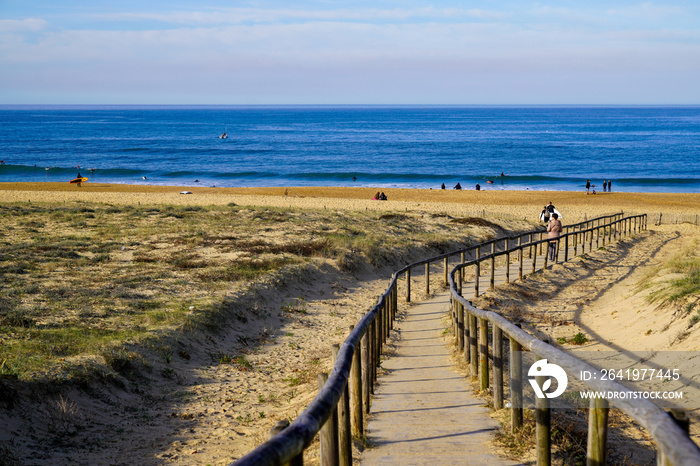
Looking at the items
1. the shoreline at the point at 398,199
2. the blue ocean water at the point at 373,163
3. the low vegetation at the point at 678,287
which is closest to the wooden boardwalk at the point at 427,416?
the low vegetation at the point at 678,287

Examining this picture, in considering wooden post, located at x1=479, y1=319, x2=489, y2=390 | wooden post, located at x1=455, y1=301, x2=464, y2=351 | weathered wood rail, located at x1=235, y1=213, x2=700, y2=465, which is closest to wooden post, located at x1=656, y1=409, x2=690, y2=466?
weathered wood rail, located at x1=235, y1=213, x2=700, y2=465

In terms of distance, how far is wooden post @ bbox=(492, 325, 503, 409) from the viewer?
5965 mm

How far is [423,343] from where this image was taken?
417 inches

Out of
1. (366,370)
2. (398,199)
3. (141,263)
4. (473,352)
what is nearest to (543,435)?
(366,370)

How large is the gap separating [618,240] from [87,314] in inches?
1012

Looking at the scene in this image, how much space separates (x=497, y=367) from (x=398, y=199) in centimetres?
4302

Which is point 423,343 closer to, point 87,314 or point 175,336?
point 175,336

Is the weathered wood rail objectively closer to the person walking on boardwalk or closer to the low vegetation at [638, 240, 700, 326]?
the low vegetation at [638, 240, 700, 326]

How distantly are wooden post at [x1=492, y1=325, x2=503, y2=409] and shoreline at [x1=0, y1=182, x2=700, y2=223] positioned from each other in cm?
2991

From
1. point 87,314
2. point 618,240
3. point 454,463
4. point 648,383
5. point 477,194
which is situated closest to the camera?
point 454,463

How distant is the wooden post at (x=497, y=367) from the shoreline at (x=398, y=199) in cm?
2991

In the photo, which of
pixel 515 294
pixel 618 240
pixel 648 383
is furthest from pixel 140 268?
pixel 618 240

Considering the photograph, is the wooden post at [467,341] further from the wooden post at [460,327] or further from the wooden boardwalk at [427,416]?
the wooden post at [460,327]

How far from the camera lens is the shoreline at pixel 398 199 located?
41.0m
